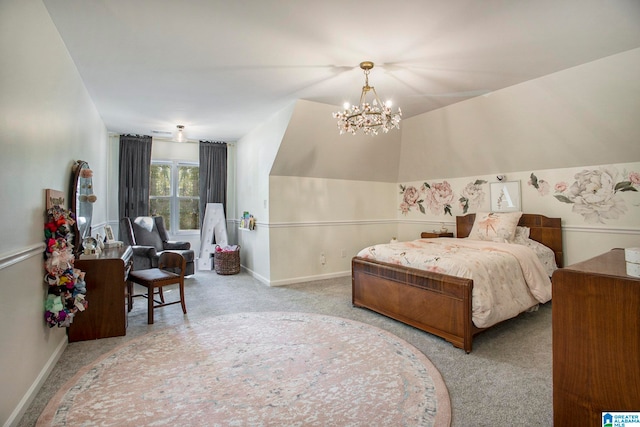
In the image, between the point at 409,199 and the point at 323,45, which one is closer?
the point at 323,45

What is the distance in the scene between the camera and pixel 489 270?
2746 millimetres

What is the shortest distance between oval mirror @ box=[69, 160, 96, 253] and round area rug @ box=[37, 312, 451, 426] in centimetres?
119

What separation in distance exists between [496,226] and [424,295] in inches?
75.1

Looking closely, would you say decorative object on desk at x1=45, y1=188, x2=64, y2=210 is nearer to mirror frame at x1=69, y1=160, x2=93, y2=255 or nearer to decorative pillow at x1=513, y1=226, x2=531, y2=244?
mirror frame at x1=69, y1=160, x2=93, y2=255

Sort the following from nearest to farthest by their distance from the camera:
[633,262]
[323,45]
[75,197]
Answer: [633,262]
[323,45]
[75,197]

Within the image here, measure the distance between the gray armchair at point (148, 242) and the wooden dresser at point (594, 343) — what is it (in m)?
4.71

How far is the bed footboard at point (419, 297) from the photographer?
2539mm

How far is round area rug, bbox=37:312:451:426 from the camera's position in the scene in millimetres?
1759

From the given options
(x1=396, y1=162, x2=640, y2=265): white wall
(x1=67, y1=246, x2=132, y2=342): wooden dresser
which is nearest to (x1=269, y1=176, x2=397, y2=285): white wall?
(x1=396, y1=162, x2=640, y2=265): white wall

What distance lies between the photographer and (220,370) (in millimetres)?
2277

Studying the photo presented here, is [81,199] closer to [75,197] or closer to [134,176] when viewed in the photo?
[75,197]

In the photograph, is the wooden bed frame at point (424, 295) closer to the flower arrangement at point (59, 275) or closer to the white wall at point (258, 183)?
the white wall at point (258, 183)

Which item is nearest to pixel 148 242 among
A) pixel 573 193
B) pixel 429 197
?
pixel 429 197

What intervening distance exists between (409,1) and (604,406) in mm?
2397
